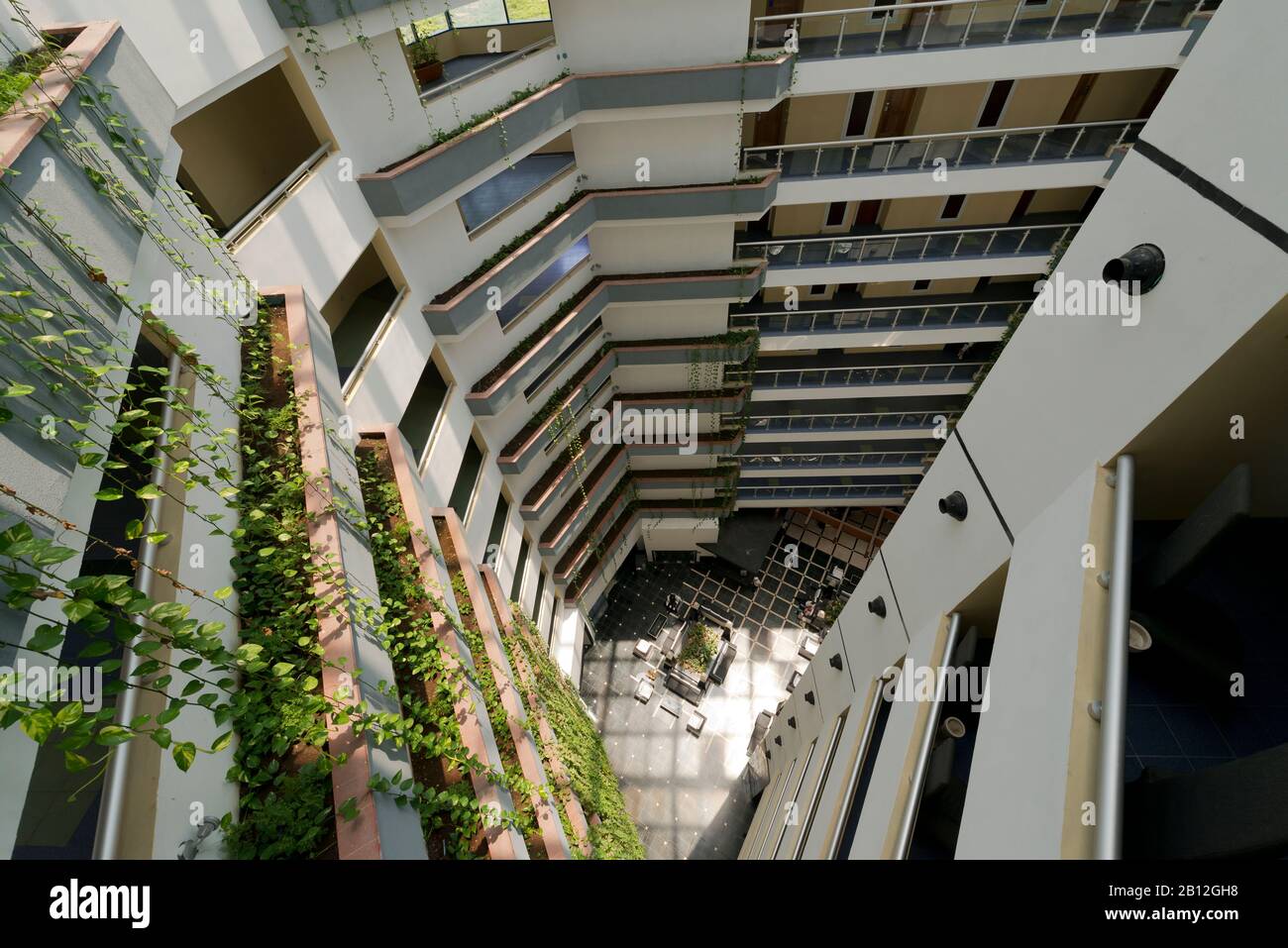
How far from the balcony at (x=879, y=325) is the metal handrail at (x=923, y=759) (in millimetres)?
9454

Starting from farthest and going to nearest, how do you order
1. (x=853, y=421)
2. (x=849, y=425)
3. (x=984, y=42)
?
(x=849, y=425), (x=853, y=421), (x=984, y=42)

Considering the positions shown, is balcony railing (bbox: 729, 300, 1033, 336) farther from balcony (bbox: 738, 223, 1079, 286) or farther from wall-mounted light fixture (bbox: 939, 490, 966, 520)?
wall-mounted light fixture (bbox: 939, 490, 966, 520)

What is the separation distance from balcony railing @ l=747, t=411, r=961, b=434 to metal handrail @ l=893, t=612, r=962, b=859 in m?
10.9

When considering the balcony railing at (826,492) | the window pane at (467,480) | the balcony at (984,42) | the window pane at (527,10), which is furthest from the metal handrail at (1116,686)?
the balcony railing at (826,492)

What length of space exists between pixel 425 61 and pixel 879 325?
414 inches

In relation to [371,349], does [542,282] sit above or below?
above

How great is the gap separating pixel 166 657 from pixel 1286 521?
7543mm

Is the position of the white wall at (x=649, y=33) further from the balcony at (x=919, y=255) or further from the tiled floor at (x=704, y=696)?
the tiled floor at (x=704, y=696)

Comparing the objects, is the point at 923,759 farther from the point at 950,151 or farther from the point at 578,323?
the point at 950,151

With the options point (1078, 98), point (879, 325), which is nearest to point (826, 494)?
point (879, 325)

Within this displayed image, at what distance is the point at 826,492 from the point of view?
18.3 metres

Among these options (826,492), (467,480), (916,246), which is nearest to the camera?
(467,480)

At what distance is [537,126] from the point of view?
796cm

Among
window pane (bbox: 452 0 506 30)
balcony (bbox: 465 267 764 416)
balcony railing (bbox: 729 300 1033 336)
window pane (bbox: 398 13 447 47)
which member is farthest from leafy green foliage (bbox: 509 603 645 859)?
window pane (bbox: 452 0 506 30)
